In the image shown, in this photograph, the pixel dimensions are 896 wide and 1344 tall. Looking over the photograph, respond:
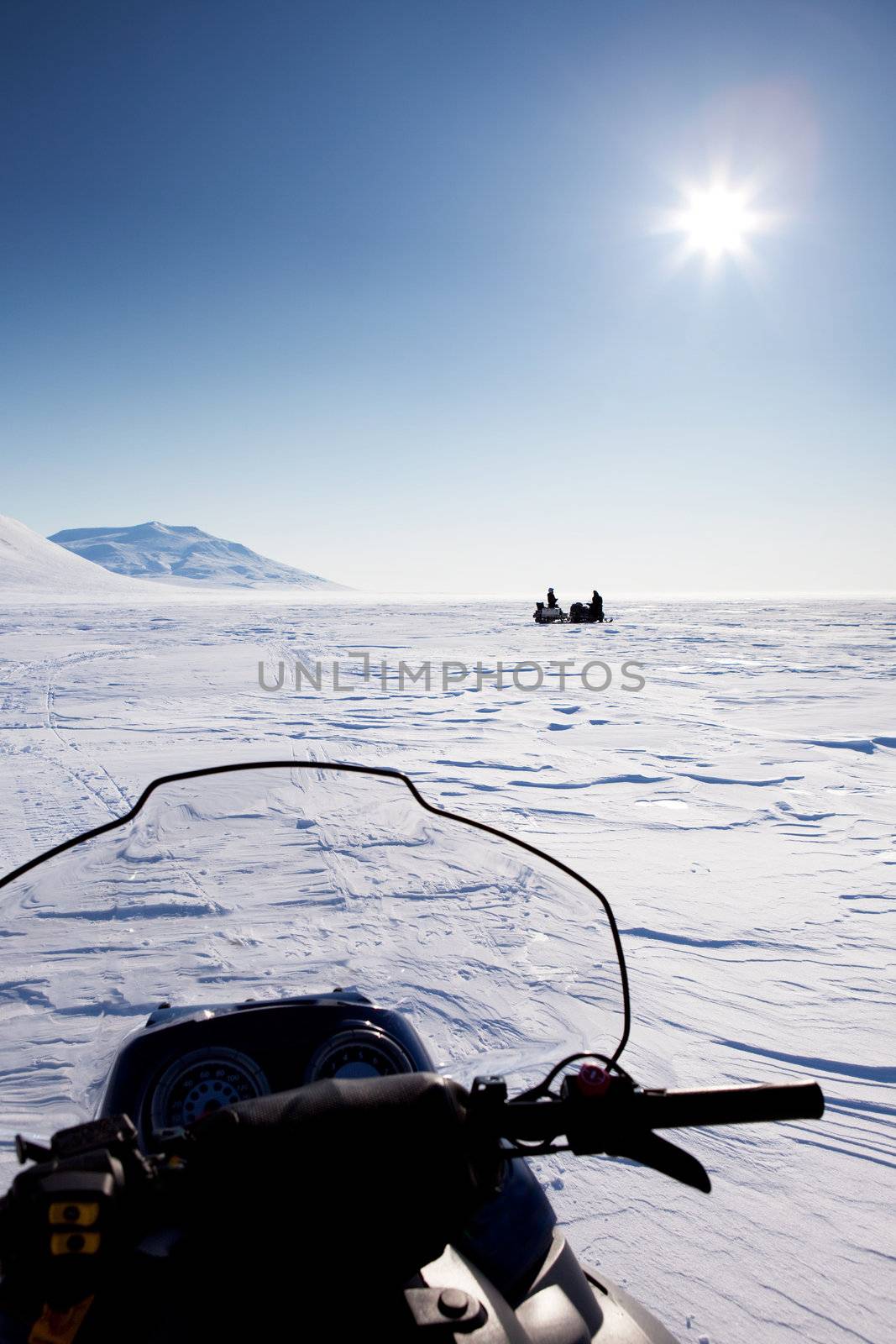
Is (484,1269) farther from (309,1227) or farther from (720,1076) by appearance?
(720,1076)

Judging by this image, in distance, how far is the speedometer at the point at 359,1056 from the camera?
4.73 ft

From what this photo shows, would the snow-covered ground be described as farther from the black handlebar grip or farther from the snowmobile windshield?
the black handlebar grip

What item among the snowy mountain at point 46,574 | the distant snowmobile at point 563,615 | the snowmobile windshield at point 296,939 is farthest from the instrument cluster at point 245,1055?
the snowy mountain at point 46,574

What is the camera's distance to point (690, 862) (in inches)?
192

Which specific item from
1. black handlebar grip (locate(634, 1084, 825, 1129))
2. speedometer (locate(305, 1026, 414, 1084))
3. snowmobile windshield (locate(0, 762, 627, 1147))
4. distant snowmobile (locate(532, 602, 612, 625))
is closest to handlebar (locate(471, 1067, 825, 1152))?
black handlebar grip (locate(634, 1084, 825, 1129))

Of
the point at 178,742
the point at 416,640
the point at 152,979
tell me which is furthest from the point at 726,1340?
the point at 416,640

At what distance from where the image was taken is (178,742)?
8227mm

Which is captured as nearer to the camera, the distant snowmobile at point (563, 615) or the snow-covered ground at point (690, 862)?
the snow-covered ground at point (690, 862)

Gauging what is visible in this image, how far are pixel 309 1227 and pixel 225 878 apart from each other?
3.74 m

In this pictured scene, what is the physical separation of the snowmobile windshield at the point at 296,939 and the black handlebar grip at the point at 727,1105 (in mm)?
280

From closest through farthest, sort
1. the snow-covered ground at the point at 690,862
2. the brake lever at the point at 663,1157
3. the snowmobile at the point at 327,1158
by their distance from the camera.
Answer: the snowmobile at the point at 327,1158 < the brake lever at the point at 663,1157 < the snow-covered ground at the point at 690,862

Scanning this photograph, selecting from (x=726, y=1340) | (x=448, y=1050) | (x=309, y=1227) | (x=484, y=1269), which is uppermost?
(x=309, y=1227)

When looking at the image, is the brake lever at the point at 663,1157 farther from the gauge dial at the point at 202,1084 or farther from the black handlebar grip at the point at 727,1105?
the gauge dial at the point at 202,1084

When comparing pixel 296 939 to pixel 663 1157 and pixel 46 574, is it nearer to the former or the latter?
pixel 663 1157
